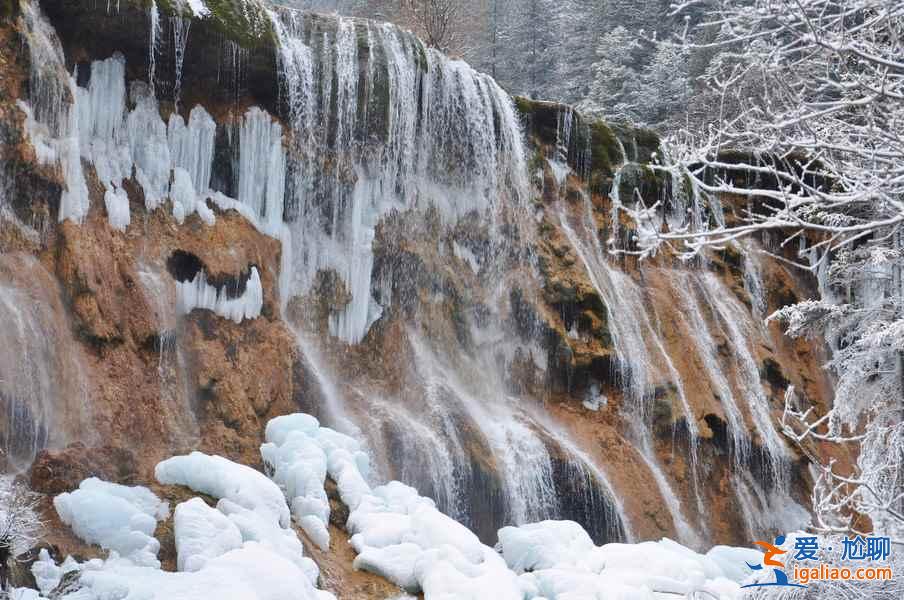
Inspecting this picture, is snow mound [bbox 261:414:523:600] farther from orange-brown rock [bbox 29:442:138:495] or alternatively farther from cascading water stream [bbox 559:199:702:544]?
cascading water stream [bbox 559:199:702:544]

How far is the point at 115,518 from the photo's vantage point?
8086mm

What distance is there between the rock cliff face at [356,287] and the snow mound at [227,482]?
105 cm

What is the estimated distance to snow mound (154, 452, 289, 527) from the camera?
8.65 metres

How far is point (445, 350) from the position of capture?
51.5 feet

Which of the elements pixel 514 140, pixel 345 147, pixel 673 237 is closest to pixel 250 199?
pixel 345 147

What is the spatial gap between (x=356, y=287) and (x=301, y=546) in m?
6.85

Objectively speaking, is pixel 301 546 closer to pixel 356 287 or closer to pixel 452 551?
pixel 452 551

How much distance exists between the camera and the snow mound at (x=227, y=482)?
8648mm

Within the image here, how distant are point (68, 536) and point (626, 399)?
10781 mm

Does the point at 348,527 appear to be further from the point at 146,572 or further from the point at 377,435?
the point at 377,435

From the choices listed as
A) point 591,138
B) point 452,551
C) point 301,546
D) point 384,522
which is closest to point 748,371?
point 591,138

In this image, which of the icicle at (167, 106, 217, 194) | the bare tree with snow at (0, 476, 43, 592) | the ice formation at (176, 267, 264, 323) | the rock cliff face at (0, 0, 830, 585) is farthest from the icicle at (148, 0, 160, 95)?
the bare tree with snow at (0, 476, 43, 592)

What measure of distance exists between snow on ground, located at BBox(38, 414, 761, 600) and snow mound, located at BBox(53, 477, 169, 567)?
0.01 m

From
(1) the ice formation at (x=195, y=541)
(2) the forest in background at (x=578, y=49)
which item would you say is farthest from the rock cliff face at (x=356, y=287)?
(2) the forest in background at (x=578, y=49)
